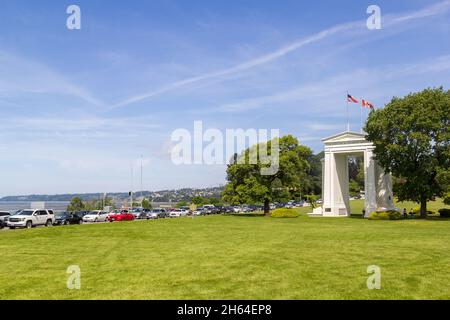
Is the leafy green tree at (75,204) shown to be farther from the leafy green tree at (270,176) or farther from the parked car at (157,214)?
the leafy green tree at (270,176)

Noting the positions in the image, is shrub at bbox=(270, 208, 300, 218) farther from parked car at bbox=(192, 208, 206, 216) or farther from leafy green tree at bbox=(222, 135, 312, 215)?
parked car at bbox=(192, 208, 206, 216)

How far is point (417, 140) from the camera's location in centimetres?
4772

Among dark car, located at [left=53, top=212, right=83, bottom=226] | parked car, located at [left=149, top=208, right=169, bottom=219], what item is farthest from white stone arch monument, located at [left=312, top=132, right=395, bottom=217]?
dark car, located at [left=53, top=212, right=83, bottom=226]

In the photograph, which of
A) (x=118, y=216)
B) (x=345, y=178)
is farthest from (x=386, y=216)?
(x=118, y=216)

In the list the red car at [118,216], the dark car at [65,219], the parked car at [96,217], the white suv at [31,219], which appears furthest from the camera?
the red car at [118,216]

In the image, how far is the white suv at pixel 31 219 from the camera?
40.2 meters

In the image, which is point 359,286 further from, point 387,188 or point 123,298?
point 387,188

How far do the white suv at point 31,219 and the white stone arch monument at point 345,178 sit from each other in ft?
121

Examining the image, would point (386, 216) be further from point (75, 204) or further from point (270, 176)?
point (75, 204)

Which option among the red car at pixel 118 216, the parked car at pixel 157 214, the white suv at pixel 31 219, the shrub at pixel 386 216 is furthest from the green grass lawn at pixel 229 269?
the parked car at pixel 157 214

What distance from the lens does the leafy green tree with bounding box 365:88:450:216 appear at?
155 feet

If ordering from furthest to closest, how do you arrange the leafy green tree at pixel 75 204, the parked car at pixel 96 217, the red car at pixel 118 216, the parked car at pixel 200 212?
the leafy green tree at pixel 75 204, the parked car at pixel 200 212, the red car at pixel 118 216, the parked car at pixel 96 217

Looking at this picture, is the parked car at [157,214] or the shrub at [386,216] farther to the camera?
A: the parked car at [157,214]
